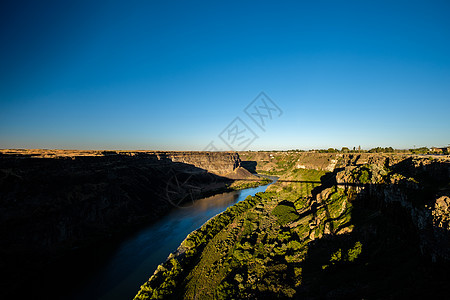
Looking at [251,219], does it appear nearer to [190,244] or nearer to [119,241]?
[190,244]

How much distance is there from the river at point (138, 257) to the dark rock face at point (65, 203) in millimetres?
6249

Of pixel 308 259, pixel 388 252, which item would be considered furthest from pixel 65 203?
pixel 388 252

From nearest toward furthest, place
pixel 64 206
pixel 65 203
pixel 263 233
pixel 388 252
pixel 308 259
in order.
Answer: pixel 388 252, pixel 308 259, pixel 263 233, pixel 64 206, pixel 65 203

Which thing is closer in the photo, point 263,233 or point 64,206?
point 263,233

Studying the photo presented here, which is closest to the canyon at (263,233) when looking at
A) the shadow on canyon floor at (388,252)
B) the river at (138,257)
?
the shadow on canyon floor at (388,252)

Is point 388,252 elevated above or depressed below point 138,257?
above

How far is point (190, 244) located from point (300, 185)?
33252 mm

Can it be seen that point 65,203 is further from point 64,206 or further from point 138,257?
point 138,257

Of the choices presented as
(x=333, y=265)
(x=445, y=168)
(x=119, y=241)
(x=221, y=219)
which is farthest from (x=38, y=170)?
(x=445, y=168)

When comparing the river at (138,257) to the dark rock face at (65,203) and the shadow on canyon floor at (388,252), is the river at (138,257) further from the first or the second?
the shadow on canyon floor at (388,252)

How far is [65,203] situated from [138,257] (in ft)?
54.4

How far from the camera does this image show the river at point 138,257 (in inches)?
843

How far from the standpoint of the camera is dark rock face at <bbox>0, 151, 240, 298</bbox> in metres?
25.5

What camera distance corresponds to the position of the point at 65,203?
32.5 meters
